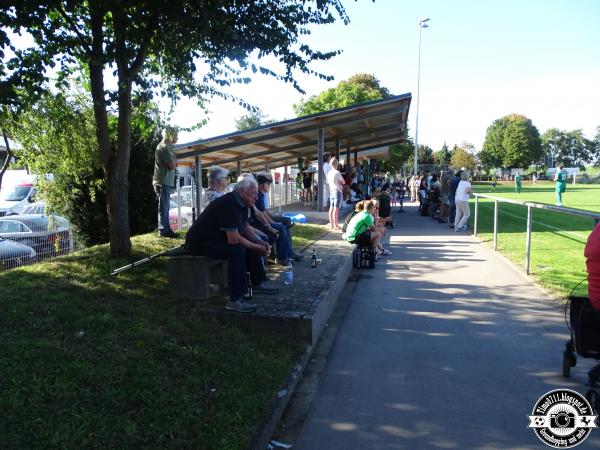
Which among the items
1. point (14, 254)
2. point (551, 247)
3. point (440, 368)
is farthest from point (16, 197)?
point (440, 368)

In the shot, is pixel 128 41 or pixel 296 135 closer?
pixel 128 41

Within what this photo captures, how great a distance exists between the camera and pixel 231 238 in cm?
523

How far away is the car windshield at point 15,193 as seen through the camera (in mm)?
19841

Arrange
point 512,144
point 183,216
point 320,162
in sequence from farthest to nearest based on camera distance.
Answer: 1. point 512,144
2. point 320,162
3. point 183,216

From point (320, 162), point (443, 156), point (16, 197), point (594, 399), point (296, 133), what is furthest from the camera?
point (443, 156)

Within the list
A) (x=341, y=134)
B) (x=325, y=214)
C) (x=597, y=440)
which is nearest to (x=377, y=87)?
(x=341, y=134)

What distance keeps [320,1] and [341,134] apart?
47.5 ft

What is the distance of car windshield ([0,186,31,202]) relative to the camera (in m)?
19.8

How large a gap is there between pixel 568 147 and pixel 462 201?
150740 millimetres

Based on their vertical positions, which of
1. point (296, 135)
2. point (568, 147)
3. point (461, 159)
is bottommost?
point (296, 135)

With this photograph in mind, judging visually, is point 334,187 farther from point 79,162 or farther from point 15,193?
point 15,193

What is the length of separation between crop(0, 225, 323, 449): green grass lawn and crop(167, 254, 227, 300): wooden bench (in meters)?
0.16

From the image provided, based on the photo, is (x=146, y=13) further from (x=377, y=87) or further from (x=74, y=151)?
(x=377, y=87)

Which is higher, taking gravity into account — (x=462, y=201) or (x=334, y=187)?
(x=334, y=187)
